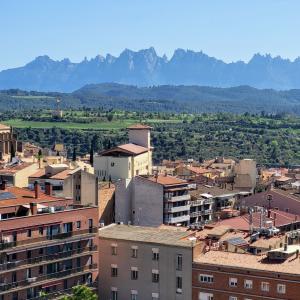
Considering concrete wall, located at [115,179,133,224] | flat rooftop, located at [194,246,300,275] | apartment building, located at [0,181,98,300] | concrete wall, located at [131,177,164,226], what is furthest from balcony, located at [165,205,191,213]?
flat rooftop, located at [194,246,300,275]

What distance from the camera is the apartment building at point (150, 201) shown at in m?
79.8

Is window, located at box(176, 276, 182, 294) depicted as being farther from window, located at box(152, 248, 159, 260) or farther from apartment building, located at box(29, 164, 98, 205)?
apartment building, located at box(29, 164, 98, 205)

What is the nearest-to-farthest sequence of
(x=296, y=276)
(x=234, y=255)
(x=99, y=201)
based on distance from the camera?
(x=296, y=276)
(x=234, y=255)
(x=99, y=201)

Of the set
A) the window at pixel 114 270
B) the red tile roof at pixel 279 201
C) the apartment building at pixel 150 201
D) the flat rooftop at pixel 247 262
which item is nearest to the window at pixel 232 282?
the flat rooftop at pixel 247 262

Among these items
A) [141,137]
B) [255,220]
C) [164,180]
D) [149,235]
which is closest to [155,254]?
[149,235]

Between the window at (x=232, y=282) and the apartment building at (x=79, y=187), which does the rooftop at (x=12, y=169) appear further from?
the window at (x=232, y=282)

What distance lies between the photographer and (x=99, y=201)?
79.0m

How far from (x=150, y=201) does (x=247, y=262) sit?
1027 inches

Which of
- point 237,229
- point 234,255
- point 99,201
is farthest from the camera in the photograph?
point 99,201

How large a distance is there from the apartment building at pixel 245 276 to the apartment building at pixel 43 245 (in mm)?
Result: 7524

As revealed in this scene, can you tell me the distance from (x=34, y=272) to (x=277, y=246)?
17.5 meters

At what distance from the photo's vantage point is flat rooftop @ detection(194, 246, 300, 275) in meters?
53.2

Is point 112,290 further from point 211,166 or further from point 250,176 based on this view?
point 211,166

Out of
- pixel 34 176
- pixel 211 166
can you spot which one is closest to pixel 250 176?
pixel 211 166
